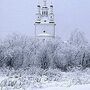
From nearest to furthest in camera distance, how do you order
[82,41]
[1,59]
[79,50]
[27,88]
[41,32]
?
1. [27,88]
2. [1,59]
3. [79,50]
4. [82,41]
5. [41,32]

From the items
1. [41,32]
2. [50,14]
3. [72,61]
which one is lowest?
[72,61]

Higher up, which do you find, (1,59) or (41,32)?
(41,32)

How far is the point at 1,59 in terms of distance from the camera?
3459cm

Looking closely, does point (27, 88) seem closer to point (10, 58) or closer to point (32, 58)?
point (10, 58)

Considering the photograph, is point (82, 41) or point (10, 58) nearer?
point (10, 58)

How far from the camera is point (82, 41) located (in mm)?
58406

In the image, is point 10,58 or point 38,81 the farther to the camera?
point 10,58

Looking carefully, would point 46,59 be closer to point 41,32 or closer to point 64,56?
point 64,56

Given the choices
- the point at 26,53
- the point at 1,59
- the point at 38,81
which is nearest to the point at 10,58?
the point at 1,59

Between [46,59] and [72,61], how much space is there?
16.6ft

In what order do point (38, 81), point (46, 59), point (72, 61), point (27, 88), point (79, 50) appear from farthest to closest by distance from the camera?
point (79, 50) → point (72, 61) → point (46, 59) → point (38, 81) → point (27, 88)

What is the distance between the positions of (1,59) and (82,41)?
1065 inches

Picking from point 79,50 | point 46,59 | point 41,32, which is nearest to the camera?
point 46,59

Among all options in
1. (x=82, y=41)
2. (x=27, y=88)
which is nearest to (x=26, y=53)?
(x=82, y=41)
